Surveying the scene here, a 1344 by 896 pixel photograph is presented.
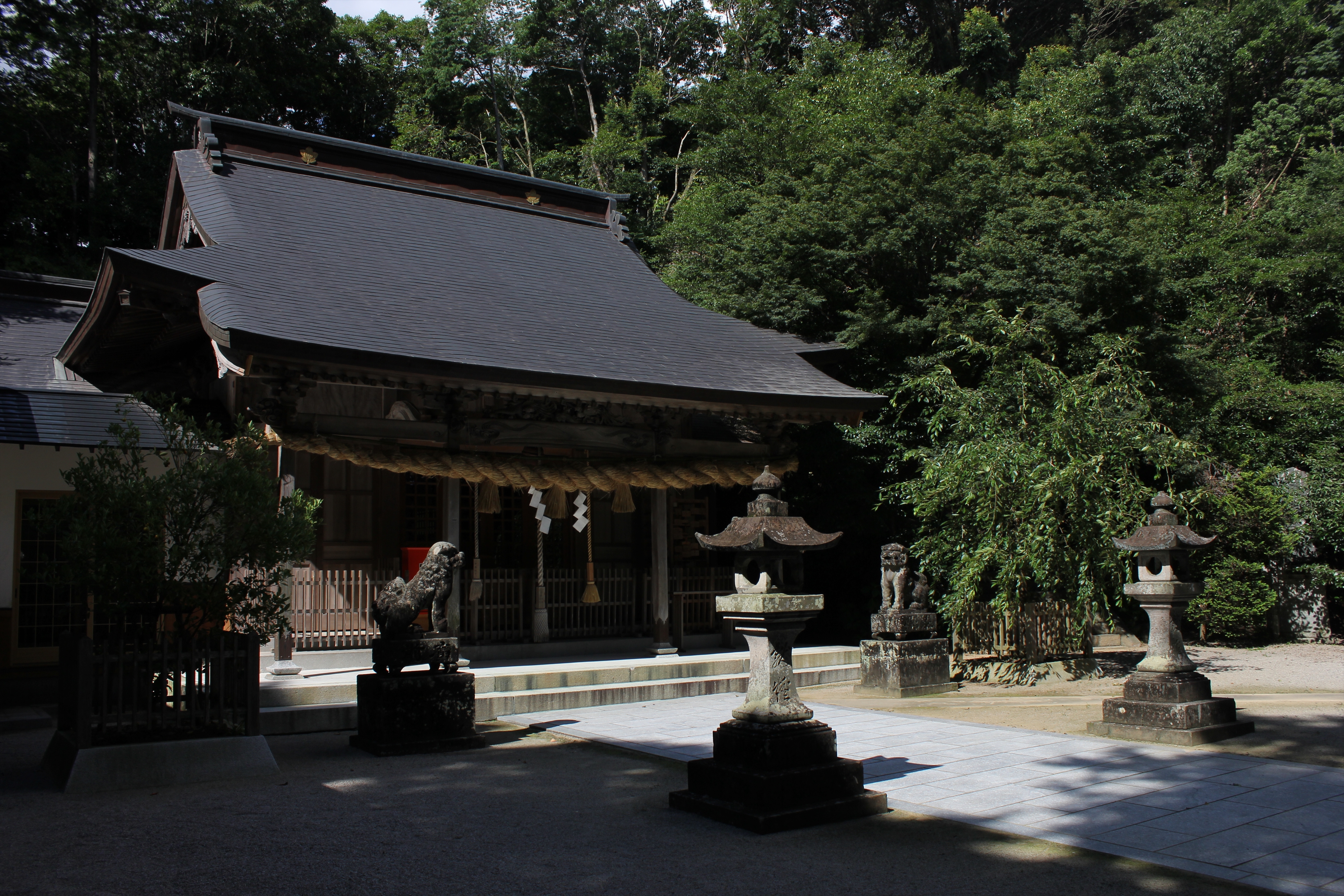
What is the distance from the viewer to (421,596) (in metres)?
7.61

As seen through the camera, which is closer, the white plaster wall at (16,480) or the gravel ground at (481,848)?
the gravel ground at (481,848)

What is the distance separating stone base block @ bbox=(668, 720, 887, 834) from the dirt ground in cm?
340

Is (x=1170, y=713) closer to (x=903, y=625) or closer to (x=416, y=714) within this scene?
(x=903, y=625)

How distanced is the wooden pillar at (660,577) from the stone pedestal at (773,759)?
6.12 metres

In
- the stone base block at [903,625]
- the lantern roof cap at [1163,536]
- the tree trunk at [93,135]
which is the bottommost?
the stone base block at [903,625]

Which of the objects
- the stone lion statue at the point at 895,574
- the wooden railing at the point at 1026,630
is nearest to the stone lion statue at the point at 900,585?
the stone lion statue at the point at 895,574

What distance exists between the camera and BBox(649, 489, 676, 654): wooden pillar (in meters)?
12.0

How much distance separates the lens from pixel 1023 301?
14828mm

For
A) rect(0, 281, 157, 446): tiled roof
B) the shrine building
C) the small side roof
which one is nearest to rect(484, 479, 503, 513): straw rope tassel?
the shrine building

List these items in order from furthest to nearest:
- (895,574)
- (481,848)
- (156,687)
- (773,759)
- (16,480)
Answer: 1. (895,574)
2. (16,480)
3. (156,687)
4. (773,759)
5. (481,848)

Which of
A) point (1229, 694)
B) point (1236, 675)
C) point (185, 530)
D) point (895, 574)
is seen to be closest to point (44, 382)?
point (185, 530)

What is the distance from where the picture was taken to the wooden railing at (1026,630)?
464 inches

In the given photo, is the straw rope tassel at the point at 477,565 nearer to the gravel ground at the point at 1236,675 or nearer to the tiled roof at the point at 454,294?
the tiled roof at the point at 454,294

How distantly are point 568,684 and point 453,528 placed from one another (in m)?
2.24
